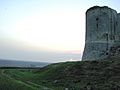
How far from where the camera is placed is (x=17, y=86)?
88.7 feet

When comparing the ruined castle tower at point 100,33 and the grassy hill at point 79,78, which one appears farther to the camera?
the ruined castle tower at point 100,33

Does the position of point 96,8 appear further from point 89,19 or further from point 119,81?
point 119,81

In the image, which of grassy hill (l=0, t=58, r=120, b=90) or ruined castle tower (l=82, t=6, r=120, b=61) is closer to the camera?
grassy hill (l=0, t=58, r=120, b=90)

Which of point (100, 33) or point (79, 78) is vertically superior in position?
point (100, 33)

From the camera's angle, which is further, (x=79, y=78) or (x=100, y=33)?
(x=100, y=33)

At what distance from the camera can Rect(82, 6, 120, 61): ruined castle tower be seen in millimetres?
59781

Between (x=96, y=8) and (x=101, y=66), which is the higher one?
(x=96, y=8)

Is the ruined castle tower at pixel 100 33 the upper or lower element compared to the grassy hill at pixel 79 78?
upper

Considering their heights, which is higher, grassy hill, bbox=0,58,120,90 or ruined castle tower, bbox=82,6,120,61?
ruined castle tower, bbox=82,6,120,61

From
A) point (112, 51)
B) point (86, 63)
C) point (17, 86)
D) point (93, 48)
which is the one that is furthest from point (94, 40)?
point (17, 86)

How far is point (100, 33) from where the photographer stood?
59625 millimetres

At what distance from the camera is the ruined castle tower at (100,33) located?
196ft

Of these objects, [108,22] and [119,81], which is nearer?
[119,81]

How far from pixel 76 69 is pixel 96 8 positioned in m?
24.4
